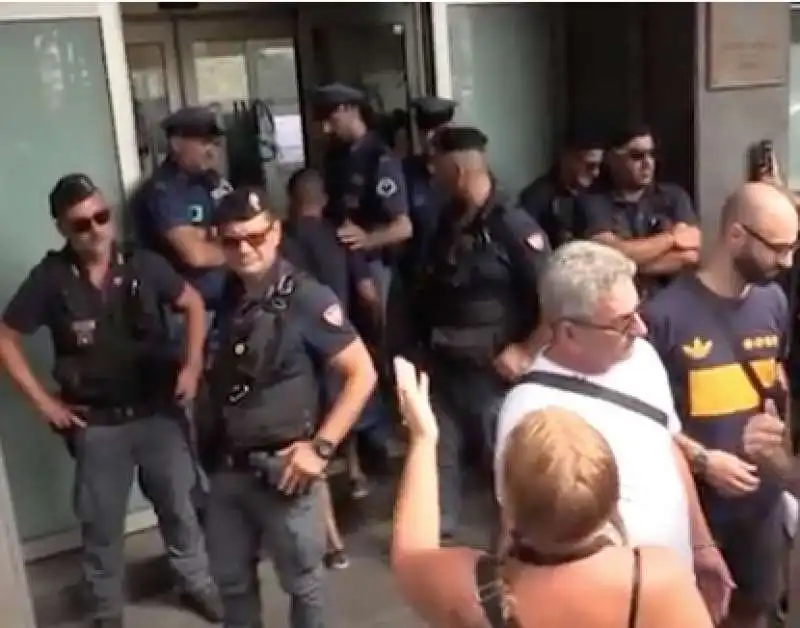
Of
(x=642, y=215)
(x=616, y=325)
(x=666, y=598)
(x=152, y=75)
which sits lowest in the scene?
(x=666, y=598)

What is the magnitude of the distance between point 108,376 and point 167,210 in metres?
0.81

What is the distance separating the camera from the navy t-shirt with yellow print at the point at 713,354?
244cm

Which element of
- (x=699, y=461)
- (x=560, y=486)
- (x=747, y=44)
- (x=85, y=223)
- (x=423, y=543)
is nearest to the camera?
(x=560, y=486)

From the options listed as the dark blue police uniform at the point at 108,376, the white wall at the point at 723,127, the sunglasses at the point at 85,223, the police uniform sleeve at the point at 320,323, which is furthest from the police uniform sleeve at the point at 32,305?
the white wall at the point at 723,127

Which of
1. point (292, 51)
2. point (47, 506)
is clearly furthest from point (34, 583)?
point (292, 51)

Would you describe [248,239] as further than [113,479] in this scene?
No

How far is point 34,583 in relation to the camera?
4.02m

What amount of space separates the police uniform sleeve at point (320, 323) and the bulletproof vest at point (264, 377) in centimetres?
2

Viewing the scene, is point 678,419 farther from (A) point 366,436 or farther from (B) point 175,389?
(A) point 366,436

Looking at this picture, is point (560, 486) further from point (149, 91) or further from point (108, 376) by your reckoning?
point (149, 91)

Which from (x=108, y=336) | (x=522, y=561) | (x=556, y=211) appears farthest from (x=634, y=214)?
(x=522, y=561)

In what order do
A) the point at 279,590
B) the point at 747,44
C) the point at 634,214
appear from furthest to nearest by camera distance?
the point at 747,44 < the point at 634,214 < the point at 279,590

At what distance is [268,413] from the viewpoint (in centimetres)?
276

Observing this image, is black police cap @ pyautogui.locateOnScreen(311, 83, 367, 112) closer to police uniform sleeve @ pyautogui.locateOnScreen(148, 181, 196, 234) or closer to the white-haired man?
police uniform sleeve @ pyautogui.locateOnScreen(148, 181, 196, 234)
